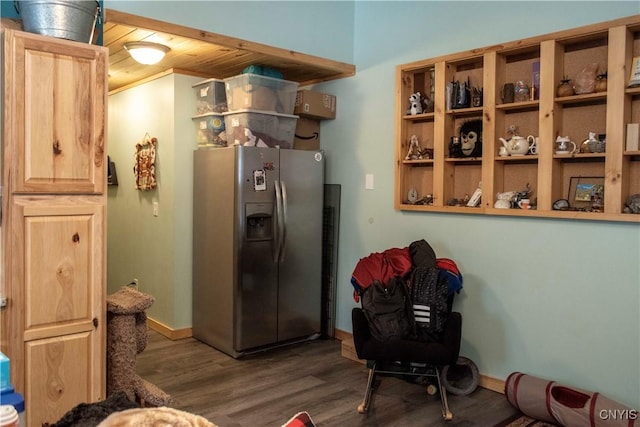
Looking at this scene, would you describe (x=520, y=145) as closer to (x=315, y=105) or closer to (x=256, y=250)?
(x=315, y=105)

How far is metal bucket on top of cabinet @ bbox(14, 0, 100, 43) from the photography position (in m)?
2.31

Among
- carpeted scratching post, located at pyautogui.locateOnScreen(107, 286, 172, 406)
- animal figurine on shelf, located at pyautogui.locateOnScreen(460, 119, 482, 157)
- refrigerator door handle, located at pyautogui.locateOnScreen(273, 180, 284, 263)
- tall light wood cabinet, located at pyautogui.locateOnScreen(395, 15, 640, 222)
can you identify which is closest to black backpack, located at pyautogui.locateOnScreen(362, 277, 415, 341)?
tall light wood cabinet, located at pyautogui.locateOnScreen(395, 15, 640, 222)

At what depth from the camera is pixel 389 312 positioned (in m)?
3.09

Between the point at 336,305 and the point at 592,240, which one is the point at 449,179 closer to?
the point at 592,240

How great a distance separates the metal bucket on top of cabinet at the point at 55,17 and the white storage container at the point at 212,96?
5.64 ft

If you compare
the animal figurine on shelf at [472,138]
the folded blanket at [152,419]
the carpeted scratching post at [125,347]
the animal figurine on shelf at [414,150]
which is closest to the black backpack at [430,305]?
the animal figurine on shelf at [472,138]

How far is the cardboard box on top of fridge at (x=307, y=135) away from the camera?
445cm

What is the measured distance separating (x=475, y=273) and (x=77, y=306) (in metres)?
2.40

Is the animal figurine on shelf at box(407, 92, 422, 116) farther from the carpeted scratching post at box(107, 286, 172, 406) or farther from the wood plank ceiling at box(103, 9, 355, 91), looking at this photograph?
the carpeted scratching post at box(107, 286, 172, 406)

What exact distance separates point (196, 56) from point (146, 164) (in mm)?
1251

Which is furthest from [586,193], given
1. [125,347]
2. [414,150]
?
[125,347]

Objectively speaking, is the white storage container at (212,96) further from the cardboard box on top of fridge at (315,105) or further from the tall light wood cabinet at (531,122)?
the tall light wood cabinet at (531,122)

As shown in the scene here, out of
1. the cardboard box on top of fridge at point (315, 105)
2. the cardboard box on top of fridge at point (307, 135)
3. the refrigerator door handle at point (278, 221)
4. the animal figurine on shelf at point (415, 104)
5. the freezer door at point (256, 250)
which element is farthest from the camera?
the cardboard box on top of fridge at point (307, 135)

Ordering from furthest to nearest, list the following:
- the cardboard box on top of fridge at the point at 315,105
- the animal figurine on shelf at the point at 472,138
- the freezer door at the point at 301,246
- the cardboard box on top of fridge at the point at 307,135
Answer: the cardboard box on top of fridge at the point at 307,135 < the cardboard box on top of fridge at the point at 315,105 < the freezer door at the point at 301,246 < the animal figurine on shelf at the point at 472,138
